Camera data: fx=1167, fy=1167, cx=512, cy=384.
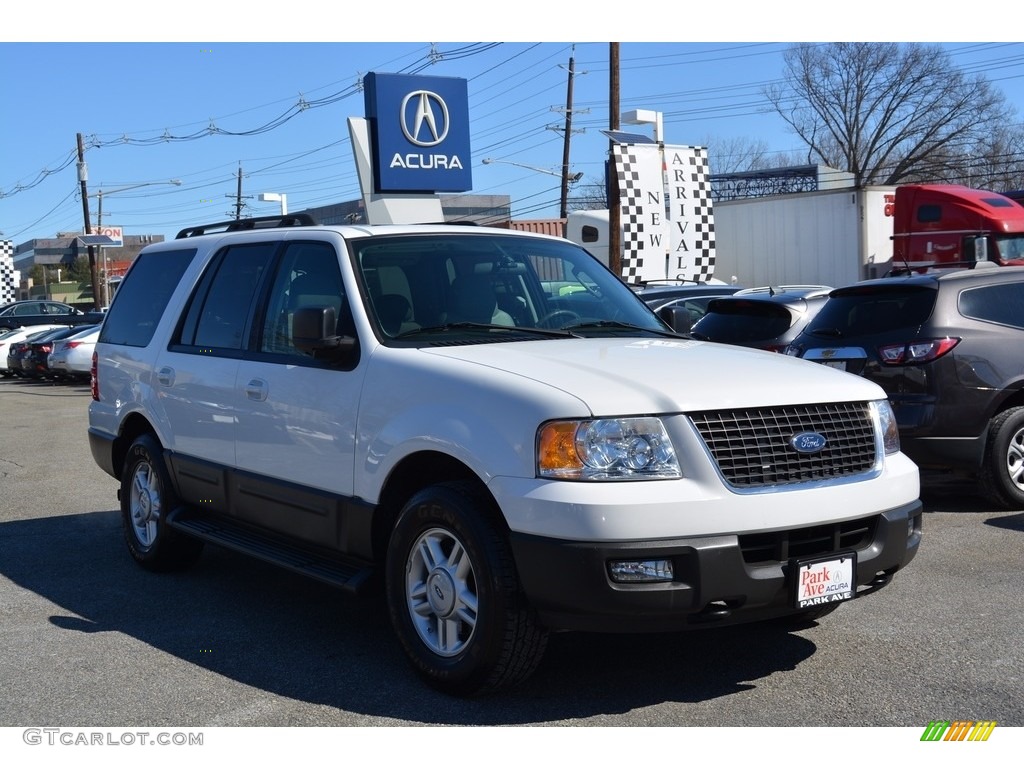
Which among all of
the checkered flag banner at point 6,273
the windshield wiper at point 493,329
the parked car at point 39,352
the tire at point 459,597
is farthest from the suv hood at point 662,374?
the checkered flag banner at point 6,273

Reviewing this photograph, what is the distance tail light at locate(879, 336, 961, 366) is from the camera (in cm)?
786

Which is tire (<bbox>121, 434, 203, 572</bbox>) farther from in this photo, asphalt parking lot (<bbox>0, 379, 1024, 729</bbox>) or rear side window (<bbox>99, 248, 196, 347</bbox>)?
rear side window (<bbox>99, 248, 196, 347</bbox>)

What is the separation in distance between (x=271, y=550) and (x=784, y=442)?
8.40 ft

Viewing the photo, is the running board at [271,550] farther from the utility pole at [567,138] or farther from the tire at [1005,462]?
the utility pole at [567,138]

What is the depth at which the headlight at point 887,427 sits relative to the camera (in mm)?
4801

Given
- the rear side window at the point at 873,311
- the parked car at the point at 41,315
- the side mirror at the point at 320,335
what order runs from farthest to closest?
1. the parked car at the point at 41,315
2. the rear side window at the point at 873,311
3. the side mirror at the point at 320,335

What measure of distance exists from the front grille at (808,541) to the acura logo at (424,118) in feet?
46.5

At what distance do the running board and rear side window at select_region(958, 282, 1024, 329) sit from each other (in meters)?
4.94

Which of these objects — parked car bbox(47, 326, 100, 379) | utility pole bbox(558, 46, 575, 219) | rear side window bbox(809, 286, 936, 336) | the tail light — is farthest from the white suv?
utility pole bbox(558, 46, 575, 219)

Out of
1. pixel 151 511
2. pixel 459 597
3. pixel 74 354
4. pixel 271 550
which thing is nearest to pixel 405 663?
pixel 459 597

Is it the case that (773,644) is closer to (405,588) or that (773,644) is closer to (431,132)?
(405,588)

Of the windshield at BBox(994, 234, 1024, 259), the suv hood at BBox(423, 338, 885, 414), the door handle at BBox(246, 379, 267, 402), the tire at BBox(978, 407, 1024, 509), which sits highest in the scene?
the windshield at BBox(994, 234, 1024, 259)

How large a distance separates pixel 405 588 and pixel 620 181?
17028 mm

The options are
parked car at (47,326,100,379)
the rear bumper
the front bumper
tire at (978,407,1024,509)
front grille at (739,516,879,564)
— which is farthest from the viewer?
parked car at (47,326,100,379)
